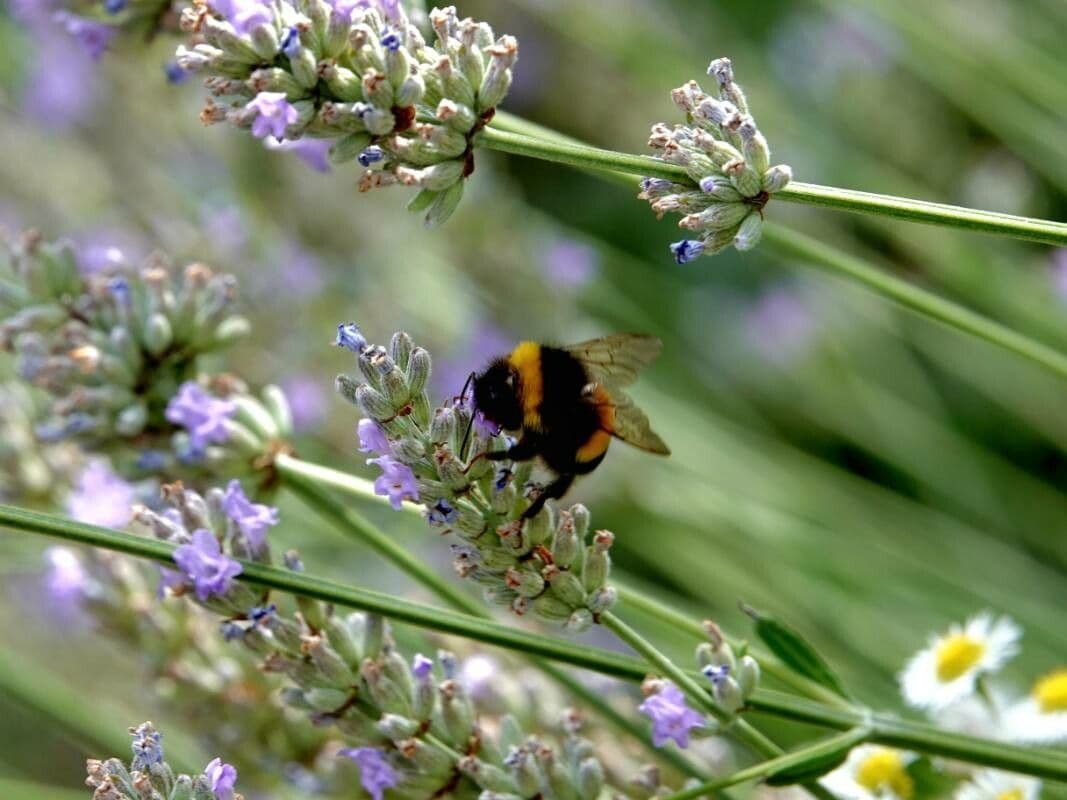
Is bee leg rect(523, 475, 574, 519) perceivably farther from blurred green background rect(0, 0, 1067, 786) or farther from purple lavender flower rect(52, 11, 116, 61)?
blurred green background rect(0, 0, 1067, 786)

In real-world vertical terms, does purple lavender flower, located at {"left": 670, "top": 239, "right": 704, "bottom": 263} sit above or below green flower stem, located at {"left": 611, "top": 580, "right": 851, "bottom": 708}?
above

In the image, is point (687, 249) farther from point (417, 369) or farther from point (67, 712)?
point (67, 712)

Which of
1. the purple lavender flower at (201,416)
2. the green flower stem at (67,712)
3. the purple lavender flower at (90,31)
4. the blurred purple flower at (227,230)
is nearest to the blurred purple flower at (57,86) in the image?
the blurred purple flower at (227,230)

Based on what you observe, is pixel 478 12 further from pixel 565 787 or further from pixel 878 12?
pixel 565 787

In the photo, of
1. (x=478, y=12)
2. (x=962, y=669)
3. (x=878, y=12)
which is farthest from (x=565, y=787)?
(x=478, y=12)

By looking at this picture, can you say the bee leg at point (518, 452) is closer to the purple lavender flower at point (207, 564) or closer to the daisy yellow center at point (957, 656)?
the purple lavender flower at point (207, 564)

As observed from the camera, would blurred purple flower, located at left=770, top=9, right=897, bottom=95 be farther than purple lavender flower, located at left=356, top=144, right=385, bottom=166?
Yes

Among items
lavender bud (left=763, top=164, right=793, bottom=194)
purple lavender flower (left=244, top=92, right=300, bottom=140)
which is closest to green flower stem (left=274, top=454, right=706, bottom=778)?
purple lavender flower (left=244, top=92, right=300, bottom=140)

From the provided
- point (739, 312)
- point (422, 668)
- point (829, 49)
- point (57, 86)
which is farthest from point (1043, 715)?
point (57, 86)
